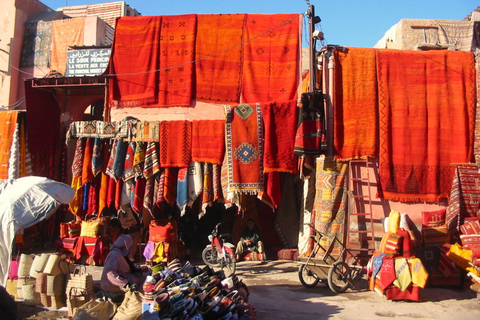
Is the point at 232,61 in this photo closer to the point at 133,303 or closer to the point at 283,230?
the point at 283,230

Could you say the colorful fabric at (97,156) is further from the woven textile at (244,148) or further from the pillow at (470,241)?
the pillow at (470,241)

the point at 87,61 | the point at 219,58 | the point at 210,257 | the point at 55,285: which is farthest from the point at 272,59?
the point at 55,285

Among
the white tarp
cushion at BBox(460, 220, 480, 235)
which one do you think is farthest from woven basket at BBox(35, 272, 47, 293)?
cushion at BBox(460, 220, 480, 235)

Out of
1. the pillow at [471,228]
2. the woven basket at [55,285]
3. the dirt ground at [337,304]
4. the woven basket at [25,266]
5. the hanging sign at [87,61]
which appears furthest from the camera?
the hanging sign at [87,61]

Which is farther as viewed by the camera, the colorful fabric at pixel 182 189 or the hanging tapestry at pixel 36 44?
the hanging tapestry at pixel 36 44

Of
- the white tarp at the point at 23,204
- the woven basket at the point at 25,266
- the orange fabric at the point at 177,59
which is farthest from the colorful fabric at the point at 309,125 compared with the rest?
the woven basket at the point at 25,266

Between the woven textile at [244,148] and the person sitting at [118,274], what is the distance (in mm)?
2767

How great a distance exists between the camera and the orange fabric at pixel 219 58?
926 cm

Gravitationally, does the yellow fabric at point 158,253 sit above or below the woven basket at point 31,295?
above

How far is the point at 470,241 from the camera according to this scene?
6.93 m

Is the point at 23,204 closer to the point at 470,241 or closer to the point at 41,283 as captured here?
the point at 41,283

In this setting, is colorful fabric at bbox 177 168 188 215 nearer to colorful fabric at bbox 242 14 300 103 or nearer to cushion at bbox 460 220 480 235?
colorful fabric at bbox 242 14 300 103

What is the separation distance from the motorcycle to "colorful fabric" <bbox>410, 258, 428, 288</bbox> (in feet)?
10.3

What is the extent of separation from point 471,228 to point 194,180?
4761 mm
